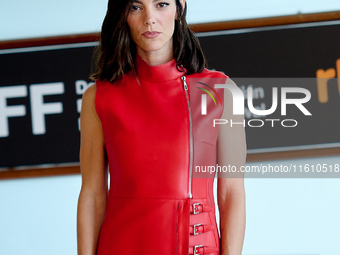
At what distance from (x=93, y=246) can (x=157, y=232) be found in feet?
0.55

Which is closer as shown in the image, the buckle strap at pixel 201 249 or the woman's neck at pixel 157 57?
the buckle strap at pixel 201 249

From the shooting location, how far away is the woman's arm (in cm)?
92

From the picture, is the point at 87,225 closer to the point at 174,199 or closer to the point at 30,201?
the point at 174,199

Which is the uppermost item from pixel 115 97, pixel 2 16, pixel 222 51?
pixel 2 16

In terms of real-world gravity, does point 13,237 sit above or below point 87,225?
below

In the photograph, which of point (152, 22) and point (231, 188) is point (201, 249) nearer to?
point (231, 188)

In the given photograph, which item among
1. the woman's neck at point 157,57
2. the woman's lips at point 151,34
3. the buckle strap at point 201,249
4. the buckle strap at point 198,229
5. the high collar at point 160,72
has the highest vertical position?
the woman's lips at point 151,34

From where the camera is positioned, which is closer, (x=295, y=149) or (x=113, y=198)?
(x=113, y=198)

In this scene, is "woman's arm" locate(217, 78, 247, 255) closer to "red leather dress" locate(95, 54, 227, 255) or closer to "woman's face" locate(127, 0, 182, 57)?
"red leather dress" locate(95, 54, 227, 255)

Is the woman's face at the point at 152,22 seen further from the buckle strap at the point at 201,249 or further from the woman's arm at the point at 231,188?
the buckle strap at the point at 201,249

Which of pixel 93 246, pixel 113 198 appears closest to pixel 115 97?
pixel 113 198

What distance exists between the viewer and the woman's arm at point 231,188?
92 centimetres

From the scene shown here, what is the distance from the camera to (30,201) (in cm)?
215

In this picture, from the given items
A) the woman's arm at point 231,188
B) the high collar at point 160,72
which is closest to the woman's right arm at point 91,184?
the high collar at point 160,72
